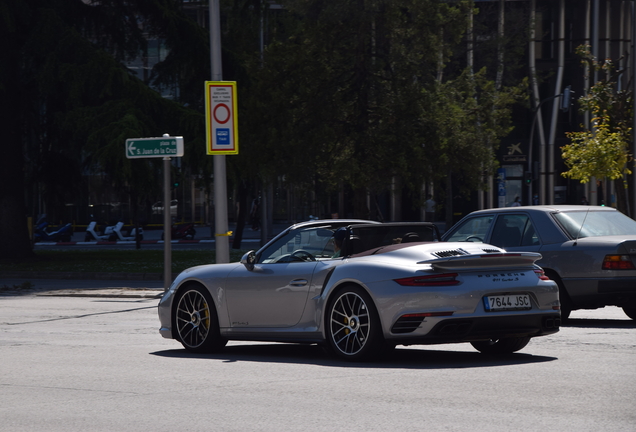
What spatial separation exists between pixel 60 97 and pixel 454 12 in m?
12.4

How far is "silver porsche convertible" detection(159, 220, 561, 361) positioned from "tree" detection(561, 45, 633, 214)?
1799 centimetres

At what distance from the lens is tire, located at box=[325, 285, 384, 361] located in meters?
8.56

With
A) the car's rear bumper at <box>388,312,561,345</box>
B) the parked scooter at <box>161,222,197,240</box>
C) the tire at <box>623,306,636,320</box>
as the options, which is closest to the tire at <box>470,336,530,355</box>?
the car's rear bumper at <box>388,312,561,345</box>

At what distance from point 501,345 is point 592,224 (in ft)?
13.1

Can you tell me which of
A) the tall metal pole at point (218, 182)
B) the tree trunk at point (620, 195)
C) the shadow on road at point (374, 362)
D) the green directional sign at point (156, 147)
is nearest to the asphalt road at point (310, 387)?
the shadow on road at point (374, 362)

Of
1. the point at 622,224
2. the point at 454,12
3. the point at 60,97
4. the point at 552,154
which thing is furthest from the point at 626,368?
the point at 552,154

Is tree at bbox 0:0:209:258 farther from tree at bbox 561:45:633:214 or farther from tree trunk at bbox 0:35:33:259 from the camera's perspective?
tree at bbox 561:45:633:214

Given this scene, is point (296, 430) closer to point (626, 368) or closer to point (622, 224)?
point (626, 368)

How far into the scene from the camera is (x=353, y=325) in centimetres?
874

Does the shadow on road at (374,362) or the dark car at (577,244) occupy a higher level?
the dark car at (577,244)

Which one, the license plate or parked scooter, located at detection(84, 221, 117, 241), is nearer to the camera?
the license plate

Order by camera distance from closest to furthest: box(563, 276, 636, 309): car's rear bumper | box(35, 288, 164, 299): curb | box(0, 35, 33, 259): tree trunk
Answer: box(563, 276, 636, 309): car's rear bumper
box(35, 288, 164, 299): curb
box(0, 35, 33, 259): tree trunk

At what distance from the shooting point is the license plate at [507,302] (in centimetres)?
845

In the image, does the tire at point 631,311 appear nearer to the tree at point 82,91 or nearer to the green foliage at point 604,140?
the tree at point 82,91
